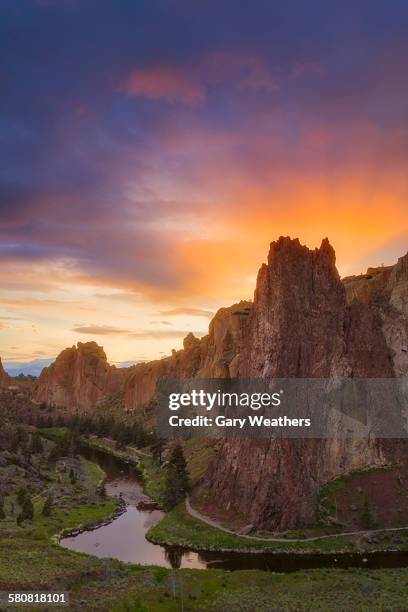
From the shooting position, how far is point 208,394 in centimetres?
19038

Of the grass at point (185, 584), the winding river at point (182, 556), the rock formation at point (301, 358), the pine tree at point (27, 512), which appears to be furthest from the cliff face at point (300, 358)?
the pine tree at point (27, 512)

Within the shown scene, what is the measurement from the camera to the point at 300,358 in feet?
357

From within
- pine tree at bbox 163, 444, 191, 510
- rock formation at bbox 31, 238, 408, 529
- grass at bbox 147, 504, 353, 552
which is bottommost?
grass at bbox 147, 504, 353, 552

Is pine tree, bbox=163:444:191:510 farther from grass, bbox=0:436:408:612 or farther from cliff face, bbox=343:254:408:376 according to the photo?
cliff face, bbox=343:254:408:376

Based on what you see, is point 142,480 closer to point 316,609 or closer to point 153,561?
point 153,561

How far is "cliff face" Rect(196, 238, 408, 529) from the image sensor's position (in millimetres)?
93312

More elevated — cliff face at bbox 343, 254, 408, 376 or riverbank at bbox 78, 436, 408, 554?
cliff face at bbox 343, 254, 408, 376

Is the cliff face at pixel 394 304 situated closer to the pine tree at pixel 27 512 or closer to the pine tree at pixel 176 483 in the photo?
the pine tree at pixel 176 483

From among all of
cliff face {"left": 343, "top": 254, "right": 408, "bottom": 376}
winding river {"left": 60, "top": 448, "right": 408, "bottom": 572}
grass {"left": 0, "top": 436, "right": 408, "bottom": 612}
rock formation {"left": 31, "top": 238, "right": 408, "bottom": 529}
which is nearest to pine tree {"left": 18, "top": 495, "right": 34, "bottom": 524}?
grass {"left": 0, "top": 436, "right": 408, "bottom": 612}

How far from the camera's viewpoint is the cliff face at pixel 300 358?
3674 inches

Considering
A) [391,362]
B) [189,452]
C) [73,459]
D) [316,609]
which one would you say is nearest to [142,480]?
[189,452]

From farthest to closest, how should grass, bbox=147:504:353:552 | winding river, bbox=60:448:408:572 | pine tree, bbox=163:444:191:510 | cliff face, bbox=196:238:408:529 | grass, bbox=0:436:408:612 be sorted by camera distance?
pine tree, bbox=163:444:191:510, cliff face, bbox=196:238:408:529, grass, bbox=147:504:353:552, winding river, bbox=60:448:408:572, grass, bbox=0:436:408:612

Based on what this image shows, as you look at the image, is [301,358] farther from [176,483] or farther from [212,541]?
[212,541]

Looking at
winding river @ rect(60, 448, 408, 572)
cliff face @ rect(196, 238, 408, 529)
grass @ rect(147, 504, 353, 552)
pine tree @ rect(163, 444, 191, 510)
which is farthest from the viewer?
pine tree @ rect(163, 444, 191, 510)
